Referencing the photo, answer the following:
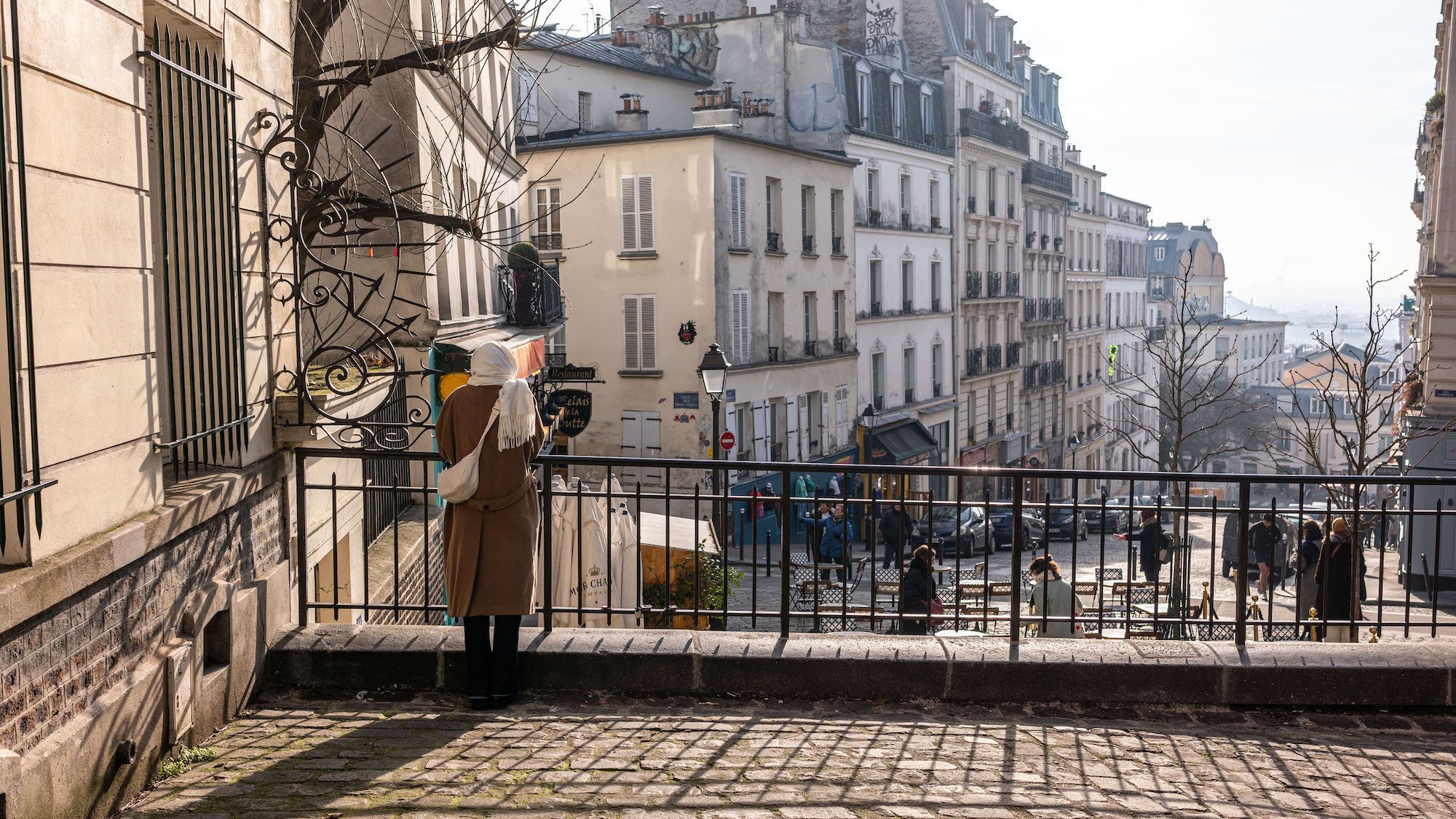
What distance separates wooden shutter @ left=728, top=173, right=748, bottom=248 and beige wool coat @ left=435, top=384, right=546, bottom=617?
2510cm

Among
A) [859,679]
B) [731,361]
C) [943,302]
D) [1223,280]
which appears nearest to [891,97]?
[943,302]

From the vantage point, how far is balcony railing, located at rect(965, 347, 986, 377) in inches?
1831

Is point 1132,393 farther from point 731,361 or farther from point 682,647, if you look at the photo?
point 682,647

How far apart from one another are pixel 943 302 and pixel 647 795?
133 feet

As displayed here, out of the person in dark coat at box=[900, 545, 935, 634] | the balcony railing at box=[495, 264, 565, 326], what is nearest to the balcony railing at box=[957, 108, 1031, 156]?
the balcony railing at box=[495, 264, 565, 326]

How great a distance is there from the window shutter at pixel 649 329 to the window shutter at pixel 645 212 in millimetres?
1208

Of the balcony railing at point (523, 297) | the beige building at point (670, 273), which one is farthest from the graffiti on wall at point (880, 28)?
the balcony railing at point (523, 297)

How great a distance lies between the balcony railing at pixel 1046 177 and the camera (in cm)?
5247

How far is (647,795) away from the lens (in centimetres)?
498

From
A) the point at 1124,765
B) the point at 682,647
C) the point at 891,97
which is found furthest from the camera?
the point at 891,97

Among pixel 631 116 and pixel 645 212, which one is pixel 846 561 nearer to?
pixel 645 212

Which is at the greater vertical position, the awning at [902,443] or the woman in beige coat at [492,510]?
the woman in beige coat at [492,510]

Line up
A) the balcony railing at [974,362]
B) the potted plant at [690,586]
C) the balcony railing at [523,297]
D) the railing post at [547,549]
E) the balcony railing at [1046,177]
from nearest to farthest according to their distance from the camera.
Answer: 1. the railing post at [547,549]
2. the potted plant at [690,586]
3. the balcony railing at [523,297]
4. the balcony railing at [974,362]
5. the balcony railing at [1046,177]

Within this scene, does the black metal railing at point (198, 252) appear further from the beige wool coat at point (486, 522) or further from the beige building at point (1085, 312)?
the beige building at point (1085, 312)
